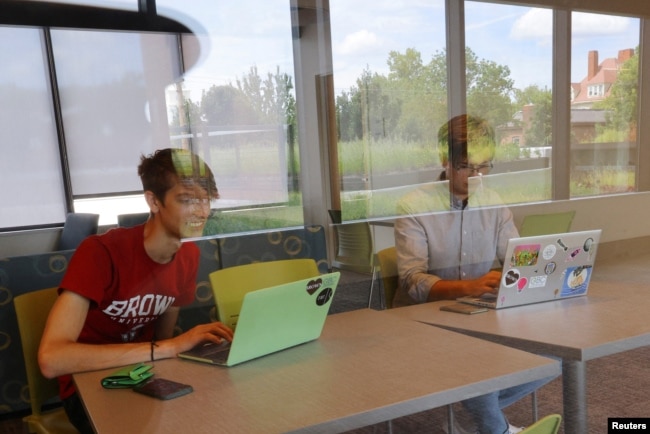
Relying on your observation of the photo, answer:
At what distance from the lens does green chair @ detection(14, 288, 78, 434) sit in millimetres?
1416

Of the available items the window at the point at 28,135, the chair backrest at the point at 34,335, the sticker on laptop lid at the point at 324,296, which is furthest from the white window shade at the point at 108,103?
the sticker on laptop lid at the point at 324,296

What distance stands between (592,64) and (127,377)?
12.6 feet

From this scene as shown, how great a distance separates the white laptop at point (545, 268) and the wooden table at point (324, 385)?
31 cm

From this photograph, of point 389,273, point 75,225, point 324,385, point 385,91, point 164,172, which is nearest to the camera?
point 324,385

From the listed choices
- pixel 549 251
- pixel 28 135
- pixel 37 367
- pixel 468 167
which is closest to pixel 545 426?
pixel 549 251

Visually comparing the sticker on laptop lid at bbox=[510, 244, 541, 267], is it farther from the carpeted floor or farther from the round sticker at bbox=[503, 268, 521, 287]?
the carpeted floor

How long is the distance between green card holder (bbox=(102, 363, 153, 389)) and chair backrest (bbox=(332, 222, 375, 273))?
193 centimetres

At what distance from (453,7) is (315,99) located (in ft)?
3.93

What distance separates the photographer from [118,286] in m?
1.48

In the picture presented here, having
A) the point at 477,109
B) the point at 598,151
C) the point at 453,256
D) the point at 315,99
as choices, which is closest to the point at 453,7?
the point at 477,109

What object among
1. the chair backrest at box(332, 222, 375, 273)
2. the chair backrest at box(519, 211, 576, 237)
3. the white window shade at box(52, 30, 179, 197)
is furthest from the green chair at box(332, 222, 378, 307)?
the white window shade at box(52, 30, 179, 197)

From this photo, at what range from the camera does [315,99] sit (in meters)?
3.74

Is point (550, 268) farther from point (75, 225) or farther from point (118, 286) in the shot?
point (75, 225)

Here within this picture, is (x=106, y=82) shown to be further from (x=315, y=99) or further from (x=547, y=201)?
(x=547, y=201)
